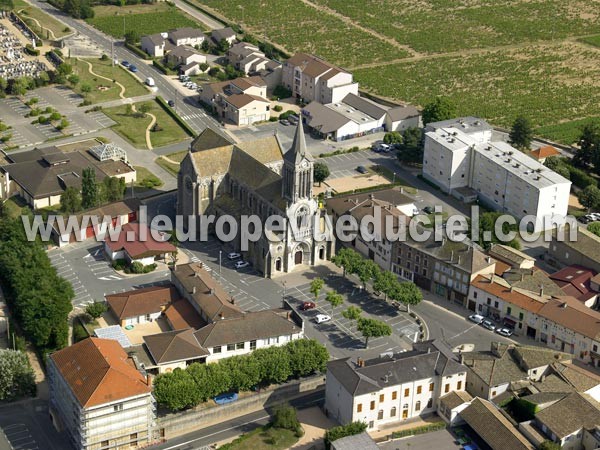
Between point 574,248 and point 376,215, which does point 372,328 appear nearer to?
point 376,215

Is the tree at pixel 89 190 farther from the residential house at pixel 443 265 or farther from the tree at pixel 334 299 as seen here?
the residential house at pixel 443 265

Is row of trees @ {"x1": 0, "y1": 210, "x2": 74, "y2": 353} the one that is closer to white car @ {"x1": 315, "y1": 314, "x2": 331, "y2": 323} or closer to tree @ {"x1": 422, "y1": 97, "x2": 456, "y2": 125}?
white car @ {"x1": 315, "y1": 314, "x2": 331, "y2": 323}

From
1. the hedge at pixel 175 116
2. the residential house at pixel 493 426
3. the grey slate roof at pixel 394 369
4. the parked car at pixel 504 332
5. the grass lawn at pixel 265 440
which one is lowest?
the parked car at pixel 504 332

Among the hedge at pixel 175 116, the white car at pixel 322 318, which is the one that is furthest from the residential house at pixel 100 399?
the hedge at pixel 175 116

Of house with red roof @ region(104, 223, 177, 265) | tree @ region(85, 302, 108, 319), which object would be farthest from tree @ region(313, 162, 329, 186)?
tree @ region(85, 302, 108, 319)

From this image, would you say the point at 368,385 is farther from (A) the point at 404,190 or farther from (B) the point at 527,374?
(A) the point at 404,190

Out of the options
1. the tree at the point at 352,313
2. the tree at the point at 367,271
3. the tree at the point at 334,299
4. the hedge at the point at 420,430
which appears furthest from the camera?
the tree at the point at 367,271

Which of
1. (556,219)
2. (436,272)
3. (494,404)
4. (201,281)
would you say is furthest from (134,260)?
(556,219)
